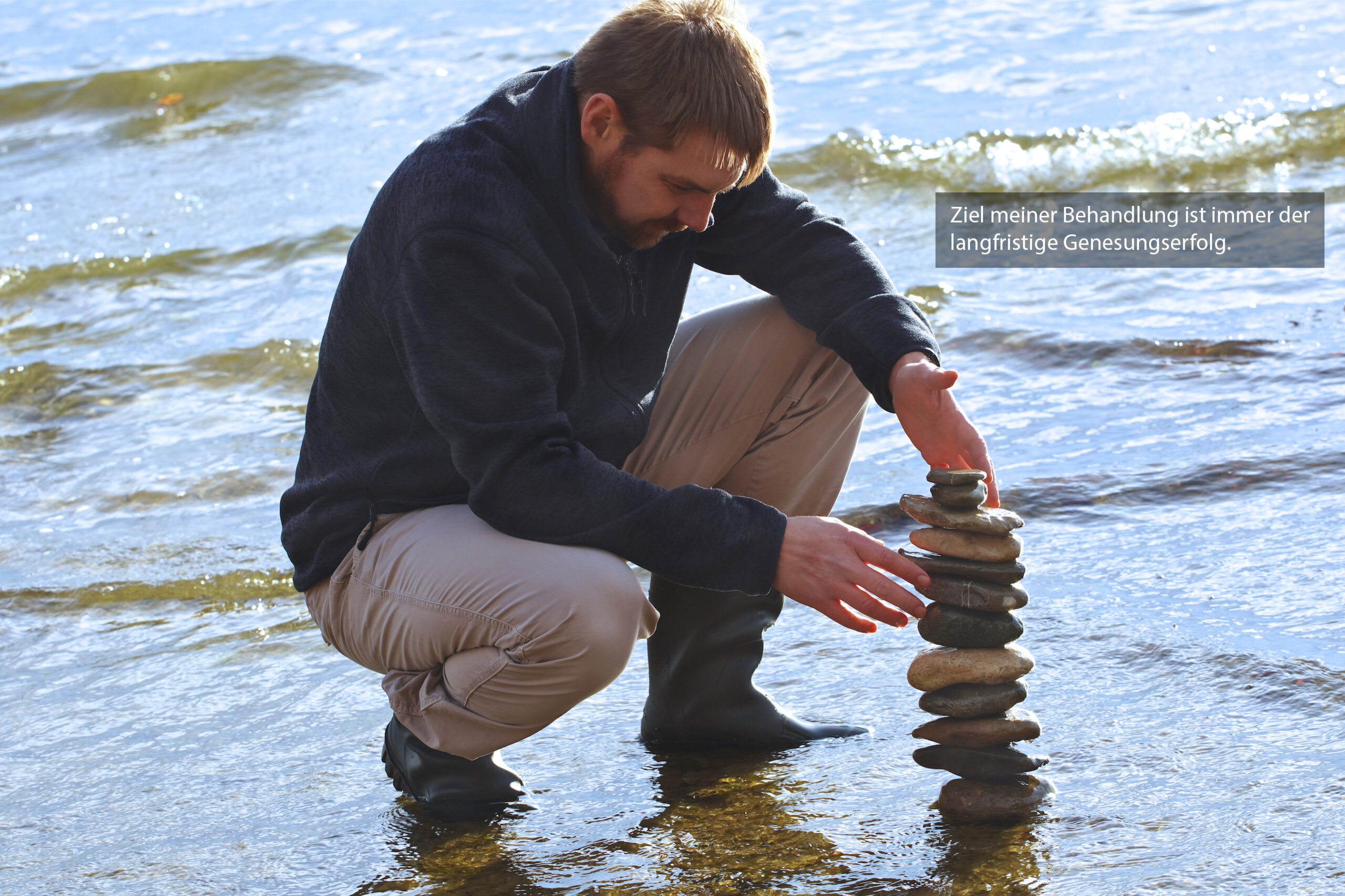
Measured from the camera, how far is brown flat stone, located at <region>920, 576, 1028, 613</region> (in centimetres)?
249

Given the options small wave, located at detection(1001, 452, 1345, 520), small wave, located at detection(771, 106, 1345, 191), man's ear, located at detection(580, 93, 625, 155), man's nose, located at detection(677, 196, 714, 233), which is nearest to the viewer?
man's ear, located at detection(580, 93, 625, 155)

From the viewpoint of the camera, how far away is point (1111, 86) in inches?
414

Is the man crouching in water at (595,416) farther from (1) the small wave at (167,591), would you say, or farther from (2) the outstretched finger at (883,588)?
(1) the small wave at (167,591)

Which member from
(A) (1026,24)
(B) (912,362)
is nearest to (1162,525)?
(B) (912,362)

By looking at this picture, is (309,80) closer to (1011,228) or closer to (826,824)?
(1011,228)

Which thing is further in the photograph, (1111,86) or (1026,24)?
(1026,24)

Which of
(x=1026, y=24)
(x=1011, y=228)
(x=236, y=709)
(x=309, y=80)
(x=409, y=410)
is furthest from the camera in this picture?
(x=309, y=80)

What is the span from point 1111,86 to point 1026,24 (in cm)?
276

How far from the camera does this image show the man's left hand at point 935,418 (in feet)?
9.00

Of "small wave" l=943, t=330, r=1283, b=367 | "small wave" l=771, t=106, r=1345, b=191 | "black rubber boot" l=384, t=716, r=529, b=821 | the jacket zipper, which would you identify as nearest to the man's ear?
the jacket zipper

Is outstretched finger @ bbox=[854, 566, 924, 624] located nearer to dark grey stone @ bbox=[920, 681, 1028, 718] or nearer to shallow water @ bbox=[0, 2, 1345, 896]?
dark grey stone @ bbox=[920, 681, 1028, 718]

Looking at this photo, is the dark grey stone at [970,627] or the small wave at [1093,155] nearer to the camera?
the dark grey stone at [970,627]

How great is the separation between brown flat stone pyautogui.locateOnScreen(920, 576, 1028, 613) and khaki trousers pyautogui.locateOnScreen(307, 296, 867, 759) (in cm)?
56

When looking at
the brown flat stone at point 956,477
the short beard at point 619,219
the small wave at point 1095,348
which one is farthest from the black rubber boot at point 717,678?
the small wave at point 1095,348
